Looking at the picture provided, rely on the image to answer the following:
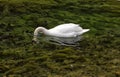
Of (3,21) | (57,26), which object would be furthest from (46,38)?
(3,21)

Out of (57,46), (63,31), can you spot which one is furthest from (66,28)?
(57,46)

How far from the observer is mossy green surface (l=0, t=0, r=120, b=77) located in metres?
12.0

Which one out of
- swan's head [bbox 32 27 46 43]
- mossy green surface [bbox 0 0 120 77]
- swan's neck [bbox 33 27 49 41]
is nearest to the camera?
mossy green surface [bbox 0 0 120 77]

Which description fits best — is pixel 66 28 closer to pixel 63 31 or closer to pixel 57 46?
pixel 63 31

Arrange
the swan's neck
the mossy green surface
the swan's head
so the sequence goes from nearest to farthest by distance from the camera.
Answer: the mossy green surface
the swan's head
the swan's neck

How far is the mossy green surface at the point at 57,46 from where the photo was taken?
12031mm

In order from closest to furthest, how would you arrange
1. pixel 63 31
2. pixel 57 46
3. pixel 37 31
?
1. pixel 57 46
2. pixel 37 31
3. pixel 63 31

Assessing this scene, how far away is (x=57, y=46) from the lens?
14.1 metres

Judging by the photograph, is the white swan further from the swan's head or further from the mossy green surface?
the mossy green surface

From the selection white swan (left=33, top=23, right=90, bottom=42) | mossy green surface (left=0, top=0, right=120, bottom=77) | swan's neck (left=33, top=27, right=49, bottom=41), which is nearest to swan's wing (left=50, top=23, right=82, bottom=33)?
white swan (left=33, top=23, right=90, bottom=42)

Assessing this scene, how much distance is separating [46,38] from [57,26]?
68 cm

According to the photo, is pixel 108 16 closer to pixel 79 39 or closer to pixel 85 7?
pixel 85 7

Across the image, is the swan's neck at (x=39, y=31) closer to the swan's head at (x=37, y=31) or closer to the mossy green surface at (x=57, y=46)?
the swan's head at (x=37, y=31)

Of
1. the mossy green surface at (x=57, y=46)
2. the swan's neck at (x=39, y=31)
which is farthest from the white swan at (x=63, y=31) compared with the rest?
the mossy green surface at (x=57, y=46)
